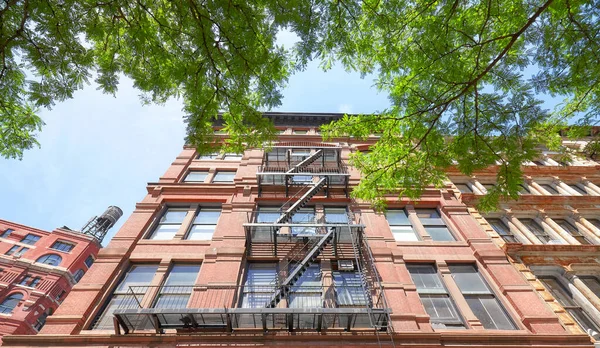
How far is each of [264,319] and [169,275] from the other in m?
5.13

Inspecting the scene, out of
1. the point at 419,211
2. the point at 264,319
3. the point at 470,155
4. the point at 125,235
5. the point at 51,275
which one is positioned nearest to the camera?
the point at 470,155

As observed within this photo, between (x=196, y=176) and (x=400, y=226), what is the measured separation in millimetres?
11937

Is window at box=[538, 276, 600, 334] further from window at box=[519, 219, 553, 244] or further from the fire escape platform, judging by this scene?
the fire escape platform

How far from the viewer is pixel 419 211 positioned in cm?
1614

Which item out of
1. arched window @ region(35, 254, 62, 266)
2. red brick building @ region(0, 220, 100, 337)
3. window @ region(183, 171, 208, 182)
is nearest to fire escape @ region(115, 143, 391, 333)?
window @ region(183, 171, 208, 182)

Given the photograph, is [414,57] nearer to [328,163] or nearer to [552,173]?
[328,163]

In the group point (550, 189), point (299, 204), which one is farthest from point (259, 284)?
point (550, 189)

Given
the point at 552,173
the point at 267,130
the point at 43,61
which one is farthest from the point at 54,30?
the point at 552,173

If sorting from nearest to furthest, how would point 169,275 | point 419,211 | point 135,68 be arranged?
1. point 135,68
2. point 169,275
3. point 419,211

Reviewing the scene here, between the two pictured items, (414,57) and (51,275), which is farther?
(51,275)

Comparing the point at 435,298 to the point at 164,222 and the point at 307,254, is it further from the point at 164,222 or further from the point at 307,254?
the point at 164,222

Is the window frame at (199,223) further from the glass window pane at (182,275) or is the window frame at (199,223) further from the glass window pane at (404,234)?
the glass window pane at (404,234)

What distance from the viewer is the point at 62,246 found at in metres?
48.3

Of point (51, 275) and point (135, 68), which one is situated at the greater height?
point (51, 275)
